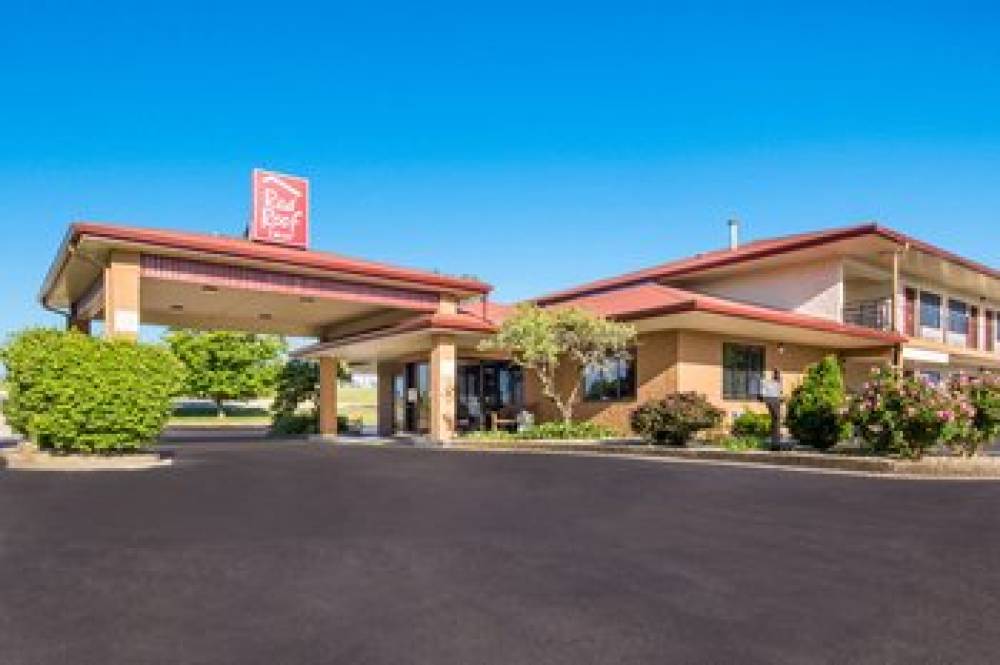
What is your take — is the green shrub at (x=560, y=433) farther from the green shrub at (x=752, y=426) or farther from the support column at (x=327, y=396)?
the support column at (x=327, y=396)

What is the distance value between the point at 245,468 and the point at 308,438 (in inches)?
641

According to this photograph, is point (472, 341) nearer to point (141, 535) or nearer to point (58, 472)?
point (58, 472)

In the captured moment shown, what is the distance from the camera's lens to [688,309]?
67.2ft

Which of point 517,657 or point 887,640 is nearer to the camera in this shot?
point 517,657

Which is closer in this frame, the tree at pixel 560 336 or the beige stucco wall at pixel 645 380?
the tree at pixel 560 336

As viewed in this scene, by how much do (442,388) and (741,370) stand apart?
32.7 feet

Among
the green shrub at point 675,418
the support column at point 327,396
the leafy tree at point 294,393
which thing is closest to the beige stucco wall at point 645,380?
the green shrub at point 675,418

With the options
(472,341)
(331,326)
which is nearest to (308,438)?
(331,326)

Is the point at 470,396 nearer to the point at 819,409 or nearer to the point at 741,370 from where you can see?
the point at 741,370

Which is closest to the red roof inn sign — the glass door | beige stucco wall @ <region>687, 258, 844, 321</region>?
the glass door

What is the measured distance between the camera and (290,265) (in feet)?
73.9

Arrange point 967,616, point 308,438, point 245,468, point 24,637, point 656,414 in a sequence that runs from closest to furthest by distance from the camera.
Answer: point 24,637 < point 967,616 < point 245,468 < point 656,414 < point 308,438

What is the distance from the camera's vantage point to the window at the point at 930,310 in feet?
104

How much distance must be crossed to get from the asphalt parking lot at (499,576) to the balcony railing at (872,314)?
1766 cm
